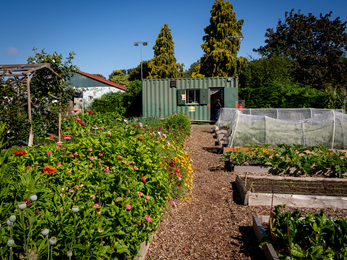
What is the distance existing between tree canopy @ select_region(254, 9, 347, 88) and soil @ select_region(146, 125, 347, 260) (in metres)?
25.5

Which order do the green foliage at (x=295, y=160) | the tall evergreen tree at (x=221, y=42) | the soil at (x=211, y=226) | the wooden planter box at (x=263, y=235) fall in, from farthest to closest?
the tall evergreen tree at (x=221, y=42) → the green foliage at (x=295, y=160) → the soil at (x=211, y=226) → the wooden planter box at (x=263, y=235)

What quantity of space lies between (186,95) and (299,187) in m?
11.5

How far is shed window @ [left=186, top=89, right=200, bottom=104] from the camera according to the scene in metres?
15.2

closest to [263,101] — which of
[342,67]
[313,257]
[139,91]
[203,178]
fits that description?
[139,91]

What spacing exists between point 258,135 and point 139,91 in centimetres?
1264

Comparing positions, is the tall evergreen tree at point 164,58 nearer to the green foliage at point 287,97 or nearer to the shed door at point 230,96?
the green foliage at point 287,97

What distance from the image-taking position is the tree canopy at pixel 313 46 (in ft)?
86.6

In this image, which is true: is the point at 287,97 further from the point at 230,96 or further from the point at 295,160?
the point at 295,160

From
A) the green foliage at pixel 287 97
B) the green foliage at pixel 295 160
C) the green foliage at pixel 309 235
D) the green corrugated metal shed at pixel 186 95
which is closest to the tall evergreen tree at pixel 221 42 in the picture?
the green foliage at pixel 287 97

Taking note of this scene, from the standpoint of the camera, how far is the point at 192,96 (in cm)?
1544

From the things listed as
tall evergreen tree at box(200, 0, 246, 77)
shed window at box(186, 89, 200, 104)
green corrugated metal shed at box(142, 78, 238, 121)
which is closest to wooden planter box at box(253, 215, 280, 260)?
green corrugated metal shed at box(142, 78, 238, 121)

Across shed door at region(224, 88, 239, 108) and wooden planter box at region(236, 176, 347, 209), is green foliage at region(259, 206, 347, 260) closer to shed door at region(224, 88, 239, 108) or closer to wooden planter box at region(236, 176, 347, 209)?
wooden planter box at region(236, 176, 347, 209)

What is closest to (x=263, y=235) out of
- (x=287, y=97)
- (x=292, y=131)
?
(x=292, y=131)

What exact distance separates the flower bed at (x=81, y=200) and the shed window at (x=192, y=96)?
12187 mm
